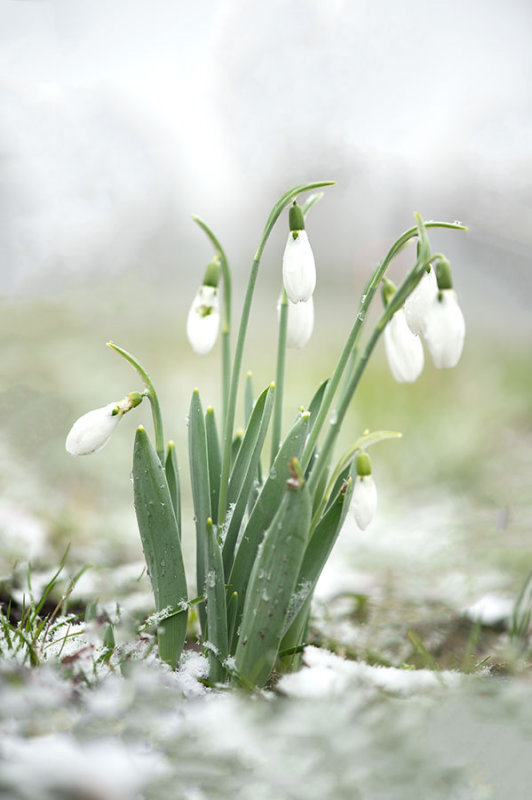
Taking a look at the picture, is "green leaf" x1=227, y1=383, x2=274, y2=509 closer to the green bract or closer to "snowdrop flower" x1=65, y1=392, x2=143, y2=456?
the green bract

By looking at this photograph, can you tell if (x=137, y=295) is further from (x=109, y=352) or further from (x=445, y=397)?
(x=445, y=397)

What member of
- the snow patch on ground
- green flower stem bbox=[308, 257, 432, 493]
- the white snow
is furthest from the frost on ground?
the white snow

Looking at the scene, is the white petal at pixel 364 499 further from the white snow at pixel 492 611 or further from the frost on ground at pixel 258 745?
the white snow at pixel 492 611

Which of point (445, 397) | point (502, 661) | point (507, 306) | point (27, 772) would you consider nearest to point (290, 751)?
point (27, 772)

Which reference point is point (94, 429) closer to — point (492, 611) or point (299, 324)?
point (299, 324)

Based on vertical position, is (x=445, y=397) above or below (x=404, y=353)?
below

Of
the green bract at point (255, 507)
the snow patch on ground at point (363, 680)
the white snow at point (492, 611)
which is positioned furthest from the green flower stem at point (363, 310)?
the white snow at point (492, 611)

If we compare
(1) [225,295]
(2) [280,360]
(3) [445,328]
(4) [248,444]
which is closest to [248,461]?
(4) [248,444]
